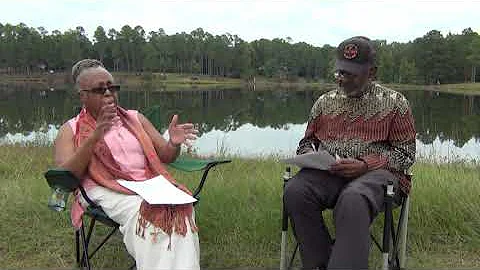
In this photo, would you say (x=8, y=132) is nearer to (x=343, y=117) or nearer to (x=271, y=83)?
(x=343, y=117)

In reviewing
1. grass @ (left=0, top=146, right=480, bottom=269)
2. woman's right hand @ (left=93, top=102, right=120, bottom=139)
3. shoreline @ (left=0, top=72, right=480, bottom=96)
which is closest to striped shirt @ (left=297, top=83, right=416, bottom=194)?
grass @ (left=0, top=146, right=480, bottom=269)

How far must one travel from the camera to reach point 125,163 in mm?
2719

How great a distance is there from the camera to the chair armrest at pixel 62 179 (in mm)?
2375

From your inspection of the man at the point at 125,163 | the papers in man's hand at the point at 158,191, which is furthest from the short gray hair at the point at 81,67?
the papers in man's hand at the point at 158,191

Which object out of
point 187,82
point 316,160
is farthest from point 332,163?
point 187,82

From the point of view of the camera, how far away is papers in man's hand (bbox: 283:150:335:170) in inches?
101

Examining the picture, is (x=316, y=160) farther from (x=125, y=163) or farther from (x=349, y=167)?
Result: (x=125, y=163)

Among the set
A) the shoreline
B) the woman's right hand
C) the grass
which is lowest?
the shoreline

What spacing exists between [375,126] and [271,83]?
7276 cm

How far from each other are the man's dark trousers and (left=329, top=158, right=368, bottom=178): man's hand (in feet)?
0.11

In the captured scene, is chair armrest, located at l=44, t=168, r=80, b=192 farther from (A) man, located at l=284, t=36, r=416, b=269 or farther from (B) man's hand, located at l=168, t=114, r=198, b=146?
(A) man, located at l=284, t=36, r=416, b=269

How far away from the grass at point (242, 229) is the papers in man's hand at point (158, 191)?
680 millimetres

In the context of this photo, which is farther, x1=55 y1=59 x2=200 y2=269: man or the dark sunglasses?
the dark sunglasses

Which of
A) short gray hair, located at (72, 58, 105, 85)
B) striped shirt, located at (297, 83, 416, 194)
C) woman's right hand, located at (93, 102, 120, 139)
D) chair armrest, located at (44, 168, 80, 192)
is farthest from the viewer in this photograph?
short gray hair, located at (72, 58, 105, 85)
